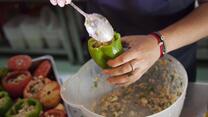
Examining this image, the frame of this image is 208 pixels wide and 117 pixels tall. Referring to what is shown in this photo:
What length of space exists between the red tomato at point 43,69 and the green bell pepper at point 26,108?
120 millimetres

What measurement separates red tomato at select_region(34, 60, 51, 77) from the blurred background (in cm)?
75

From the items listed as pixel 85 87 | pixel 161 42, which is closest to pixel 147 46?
pixel 161 42

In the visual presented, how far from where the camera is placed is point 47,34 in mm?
1927

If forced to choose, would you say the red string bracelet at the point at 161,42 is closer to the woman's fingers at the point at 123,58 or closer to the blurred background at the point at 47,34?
the woman's fingers at the point at 123,58

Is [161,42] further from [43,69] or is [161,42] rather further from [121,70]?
[43,69]

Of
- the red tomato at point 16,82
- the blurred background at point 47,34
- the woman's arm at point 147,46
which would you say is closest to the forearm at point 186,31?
the woman's arm at point 147,46

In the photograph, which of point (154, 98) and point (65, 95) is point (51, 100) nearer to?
point (65, 95)

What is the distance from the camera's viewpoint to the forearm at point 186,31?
30.0 inches

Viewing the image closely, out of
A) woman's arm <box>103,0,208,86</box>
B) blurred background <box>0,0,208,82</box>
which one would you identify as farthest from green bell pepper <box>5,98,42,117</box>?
blurred background <box>0,0,208,82</box>

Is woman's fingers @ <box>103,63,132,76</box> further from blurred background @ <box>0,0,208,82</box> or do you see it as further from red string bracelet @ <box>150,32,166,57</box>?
blurred background @ <box>0,0,208,82</box>

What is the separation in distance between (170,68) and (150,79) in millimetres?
71

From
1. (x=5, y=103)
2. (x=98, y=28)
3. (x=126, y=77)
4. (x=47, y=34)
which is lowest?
(x=47, y=34)

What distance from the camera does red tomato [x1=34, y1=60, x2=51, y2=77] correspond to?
102 cm

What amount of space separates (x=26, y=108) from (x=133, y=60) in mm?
358
